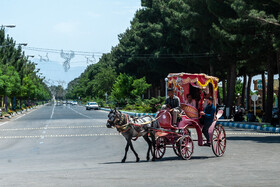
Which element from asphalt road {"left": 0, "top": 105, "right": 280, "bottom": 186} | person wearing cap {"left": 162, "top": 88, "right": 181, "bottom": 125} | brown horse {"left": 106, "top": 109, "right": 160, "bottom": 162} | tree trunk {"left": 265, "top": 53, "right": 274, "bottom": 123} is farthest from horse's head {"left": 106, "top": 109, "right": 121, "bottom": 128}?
tree trunk {"left": 265, "top": 53, "right": 274, "bottom": 123}

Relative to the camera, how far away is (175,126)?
15.6 metres

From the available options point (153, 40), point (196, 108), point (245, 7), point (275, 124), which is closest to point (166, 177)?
point (196, 108)

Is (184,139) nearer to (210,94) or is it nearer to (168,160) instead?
(168,160)

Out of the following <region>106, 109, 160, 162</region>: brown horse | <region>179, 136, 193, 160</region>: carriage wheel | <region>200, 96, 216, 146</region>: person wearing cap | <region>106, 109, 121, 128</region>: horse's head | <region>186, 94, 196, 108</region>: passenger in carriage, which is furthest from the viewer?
<region>186, 94, 196, 108</region>: passenger in carriage

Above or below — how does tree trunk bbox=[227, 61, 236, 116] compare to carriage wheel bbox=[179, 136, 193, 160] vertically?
above

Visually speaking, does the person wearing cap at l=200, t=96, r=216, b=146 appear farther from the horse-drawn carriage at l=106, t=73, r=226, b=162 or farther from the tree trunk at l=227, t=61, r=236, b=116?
the tree trunk at l=227, t=61, r=236, b=116

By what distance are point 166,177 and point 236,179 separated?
1467mm

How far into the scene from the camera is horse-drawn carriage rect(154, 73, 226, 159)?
1542 centimetres

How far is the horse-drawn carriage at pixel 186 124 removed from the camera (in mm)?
15423

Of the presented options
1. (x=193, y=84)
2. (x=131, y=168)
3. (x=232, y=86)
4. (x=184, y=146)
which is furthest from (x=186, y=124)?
(x=232, y=86)

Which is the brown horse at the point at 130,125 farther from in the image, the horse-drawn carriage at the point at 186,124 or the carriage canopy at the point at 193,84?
the carriage canopy at the point at 193,84

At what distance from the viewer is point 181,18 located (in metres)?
55.6

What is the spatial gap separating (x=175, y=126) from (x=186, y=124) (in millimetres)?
393

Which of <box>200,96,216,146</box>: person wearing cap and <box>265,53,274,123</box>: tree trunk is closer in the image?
<box>200,96,216,146</box>: person wearing cap
